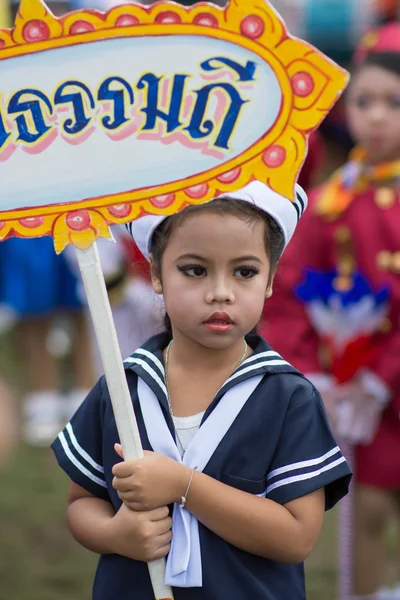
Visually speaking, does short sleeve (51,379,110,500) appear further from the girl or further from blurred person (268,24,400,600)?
blurred person (268,24,400,600)

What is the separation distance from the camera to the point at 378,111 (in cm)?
370

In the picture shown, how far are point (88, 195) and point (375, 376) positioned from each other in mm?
1828

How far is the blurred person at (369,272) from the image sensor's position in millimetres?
3633

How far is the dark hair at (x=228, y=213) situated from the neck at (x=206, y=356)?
15cm

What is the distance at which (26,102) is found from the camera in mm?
2021

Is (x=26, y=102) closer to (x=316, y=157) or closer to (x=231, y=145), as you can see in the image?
(x=231, y=145)

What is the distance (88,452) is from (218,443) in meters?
0.31

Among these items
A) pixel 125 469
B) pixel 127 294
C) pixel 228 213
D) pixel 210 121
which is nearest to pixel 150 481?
pixel 125 469

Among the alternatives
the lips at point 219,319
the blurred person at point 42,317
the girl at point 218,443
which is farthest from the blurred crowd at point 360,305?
the blurred person at point 42,317

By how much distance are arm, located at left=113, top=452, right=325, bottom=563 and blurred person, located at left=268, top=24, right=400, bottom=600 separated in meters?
1.40

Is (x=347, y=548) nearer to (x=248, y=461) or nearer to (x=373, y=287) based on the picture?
(x=373, y=287)

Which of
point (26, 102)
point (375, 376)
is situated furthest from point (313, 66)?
point (375, 376)

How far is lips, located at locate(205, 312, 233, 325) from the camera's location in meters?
2.10

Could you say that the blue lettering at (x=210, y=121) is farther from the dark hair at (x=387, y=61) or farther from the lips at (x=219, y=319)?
the dark hair at (x=387, y=61)
